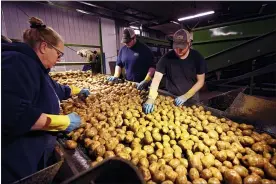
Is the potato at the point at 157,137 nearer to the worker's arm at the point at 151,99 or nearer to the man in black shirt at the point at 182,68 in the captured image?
the worker's arm at the point at 151,99

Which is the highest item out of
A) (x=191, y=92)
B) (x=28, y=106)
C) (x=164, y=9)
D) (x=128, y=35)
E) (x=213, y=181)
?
(x=164, y=9)

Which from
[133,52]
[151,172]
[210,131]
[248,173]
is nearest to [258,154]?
[248,173]

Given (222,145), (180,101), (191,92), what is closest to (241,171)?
(222,145)

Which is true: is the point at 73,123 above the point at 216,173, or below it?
above

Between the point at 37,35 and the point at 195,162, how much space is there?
172cm

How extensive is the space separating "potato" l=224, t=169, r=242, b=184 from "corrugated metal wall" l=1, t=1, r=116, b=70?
9.54 metres

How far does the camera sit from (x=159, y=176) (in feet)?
4.29

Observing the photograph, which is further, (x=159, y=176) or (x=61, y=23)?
(x=61, y=23)

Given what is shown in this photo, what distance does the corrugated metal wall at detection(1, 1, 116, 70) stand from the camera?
8.06m

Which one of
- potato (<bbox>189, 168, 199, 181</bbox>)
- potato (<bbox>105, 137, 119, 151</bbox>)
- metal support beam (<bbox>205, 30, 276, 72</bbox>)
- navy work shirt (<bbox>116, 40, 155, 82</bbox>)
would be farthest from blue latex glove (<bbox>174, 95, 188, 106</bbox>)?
metal support beam (<bbox>205, 30, 276, 72</bbox>)

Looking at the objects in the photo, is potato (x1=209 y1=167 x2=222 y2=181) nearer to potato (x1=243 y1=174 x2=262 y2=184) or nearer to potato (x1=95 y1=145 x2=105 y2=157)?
potato (x1=243 y1=174 x2=262 y2=184)

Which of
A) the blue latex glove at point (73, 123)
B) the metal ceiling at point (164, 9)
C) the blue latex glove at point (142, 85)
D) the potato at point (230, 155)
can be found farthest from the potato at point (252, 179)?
the metal ceiling at point (164, 9)

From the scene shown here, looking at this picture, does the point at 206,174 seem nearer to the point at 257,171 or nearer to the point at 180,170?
the point at 180,170

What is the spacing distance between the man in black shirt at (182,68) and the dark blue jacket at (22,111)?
1750 millimetres
